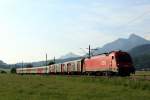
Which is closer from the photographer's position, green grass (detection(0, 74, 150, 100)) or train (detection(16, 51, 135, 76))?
green grass (detection(0, 74, 150, 100))

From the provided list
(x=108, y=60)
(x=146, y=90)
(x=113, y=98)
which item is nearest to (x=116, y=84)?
(x=146, y=90)

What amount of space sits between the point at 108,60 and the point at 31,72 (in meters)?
83.0

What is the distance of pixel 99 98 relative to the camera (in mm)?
27266


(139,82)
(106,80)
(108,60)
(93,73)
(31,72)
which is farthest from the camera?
(31,72)

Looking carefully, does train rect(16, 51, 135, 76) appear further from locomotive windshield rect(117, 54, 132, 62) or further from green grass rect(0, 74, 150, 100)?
green grass rect(0, 74, 150, 100)

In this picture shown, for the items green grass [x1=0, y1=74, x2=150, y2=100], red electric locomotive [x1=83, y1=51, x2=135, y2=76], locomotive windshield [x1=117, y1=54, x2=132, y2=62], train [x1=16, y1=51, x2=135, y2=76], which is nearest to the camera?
green grass [x1=0, y1=74, x2=150, y2=100]

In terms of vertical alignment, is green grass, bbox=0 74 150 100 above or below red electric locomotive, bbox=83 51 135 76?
below

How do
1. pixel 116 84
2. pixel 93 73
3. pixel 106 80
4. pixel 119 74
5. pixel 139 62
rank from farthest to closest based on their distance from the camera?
pixel 139 62 < pixel 93 73 < pixel 119 74 < pixel 106 80 < pixel 116 84

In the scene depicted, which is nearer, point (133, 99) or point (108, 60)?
point (133, 99)

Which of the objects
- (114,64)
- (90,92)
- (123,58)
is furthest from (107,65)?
(90,92)

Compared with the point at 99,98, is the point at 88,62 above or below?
above

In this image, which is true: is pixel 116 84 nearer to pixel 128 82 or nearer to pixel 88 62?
pixel 128 82

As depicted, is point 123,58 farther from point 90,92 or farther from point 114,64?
point 90,92

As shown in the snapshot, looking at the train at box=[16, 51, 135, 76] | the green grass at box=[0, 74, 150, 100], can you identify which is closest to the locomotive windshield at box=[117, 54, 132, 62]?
the train at box=[16, 51, 135, 76]
